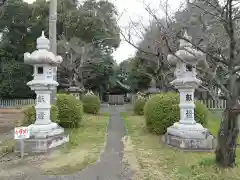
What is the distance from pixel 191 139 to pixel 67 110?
5.79 m

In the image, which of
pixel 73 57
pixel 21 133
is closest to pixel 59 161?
pixel 21 133

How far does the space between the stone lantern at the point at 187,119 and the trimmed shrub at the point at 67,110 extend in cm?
475

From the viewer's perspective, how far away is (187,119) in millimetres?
7273

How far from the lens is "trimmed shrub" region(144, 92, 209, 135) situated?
8625mm

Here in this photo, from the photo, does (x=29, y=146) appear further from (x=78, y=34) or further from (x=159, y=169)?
(x=78, y=34)

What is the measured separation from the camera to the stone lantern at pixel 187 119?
6598 mm

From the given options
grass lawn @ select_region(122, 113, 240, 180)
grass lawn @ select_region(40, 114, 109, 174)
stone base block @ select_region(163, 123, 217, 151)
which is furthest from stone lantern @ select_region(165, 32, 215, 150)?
grass lawn @ select_region(40, 114, 109, 174)

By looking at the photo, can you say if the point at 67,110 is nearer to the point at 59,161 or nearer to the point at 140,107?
the point at 59,161

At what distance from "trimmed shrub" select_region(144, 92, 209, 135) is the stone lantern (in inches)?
47.9

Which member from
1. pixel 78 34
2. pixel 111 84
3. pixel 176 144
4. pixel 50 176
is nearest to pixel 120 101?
pixel 111 84

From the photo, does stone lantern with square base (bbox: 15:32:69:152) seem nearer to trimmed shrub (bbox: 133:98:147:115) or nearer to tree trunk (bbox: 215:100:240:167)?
tree trunk (bbox: 215:100:240:167)

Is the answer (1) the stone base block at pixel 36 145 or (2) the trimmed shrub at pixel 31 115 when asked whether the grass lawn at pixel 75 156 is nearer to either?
(1) the stone base block at pixel 36 145

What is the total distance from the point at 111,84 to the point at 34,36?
10.8 metres

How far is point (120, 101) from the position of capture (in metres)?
35.0
